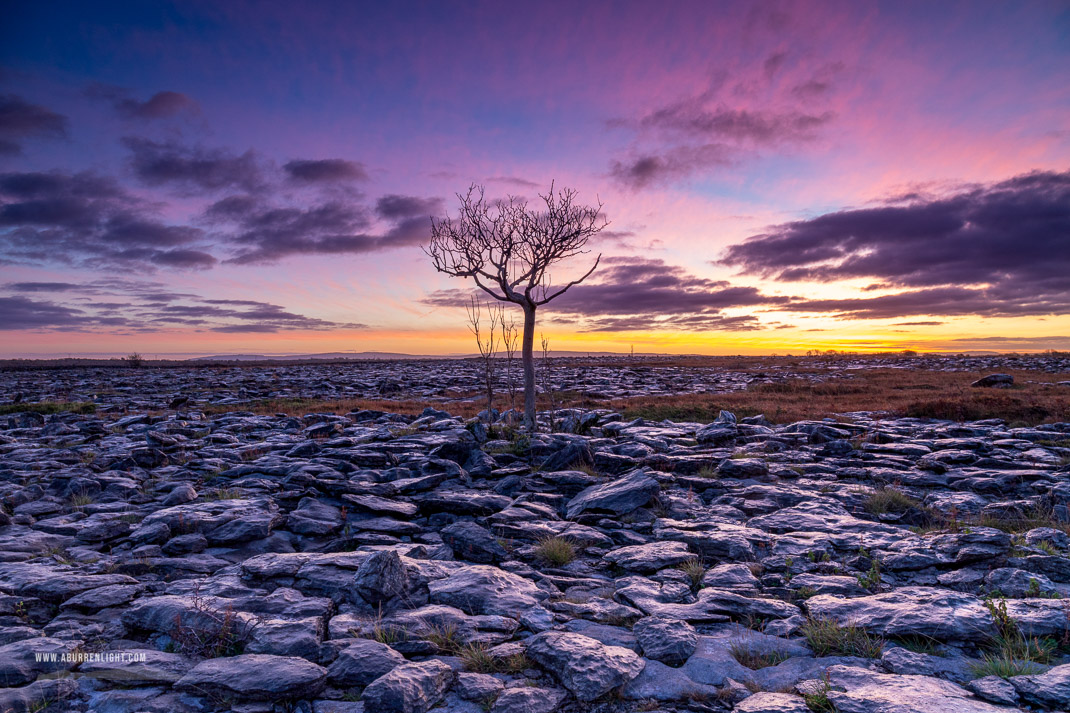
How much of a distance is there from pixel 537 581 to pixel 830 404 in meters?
23.7

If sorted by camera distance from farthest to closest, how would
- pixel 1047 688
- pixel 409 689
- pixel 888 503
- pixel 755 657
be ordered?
pixel 888 503 < pixel 755 657 < pixel 409 689 < pixel 1047 688

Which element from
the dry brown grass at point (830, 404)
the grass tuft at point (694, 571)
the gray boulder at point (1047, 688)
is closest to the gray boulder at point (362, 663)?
the grass tuft at point (694, 571)

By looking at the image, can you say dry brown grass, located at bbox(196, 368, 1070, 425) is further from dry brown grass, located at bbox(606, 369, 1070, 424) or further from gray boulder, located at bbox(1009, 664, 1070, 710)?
gray boulder, located at bbox(1009, 664, 1070, 710)

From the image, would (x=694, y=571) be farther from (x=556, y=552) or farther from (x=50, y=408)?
(x=50, y=408)

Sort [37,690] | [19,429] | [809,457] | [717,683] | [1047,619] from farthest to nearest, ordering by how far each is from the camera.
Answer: [19,429] → [809,457] → [1047,619] → [717,683] → [37,690]

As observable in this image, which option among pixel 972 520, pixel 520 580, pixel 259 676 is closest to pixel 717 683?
pixel 520 580

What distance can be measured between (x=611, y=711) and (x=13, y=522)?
10.1 metres

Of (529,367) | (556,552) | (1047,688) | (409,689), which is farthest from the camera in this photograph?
(529,367)

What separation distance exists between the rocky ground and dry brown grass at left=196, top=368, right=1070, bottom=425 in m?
8.01

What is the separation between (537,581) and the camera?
682 cm

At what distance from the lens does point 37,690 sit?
4.09 m

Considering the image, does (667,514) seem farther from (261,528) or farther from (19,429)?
(19,429)

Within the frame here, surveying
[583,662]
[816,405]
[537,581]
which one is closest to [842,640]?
[583,662]

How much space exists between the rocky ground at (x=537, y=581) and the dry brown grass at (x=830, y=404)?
8010 mm
